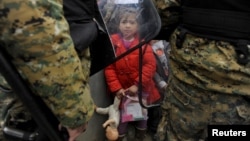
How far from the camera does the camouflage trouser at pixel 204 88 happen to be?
5.71 ft

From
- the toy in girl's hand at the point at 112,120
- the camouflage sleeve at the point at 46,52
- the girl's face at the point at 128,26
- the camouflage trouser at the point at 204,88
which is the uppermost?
the camouflage sleeve at the point at 46,52

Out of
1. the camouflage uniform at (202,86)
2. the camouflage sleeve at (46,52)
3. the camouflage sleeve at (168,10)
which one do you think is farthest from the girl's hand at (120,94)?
the camouflage sleeve at (46,52)

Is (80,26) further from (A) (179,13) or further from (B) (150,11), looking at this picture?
(A) (179,13)

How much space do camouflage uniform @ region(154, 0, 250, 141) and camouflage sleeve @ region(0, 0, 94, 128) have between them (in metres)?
0.76

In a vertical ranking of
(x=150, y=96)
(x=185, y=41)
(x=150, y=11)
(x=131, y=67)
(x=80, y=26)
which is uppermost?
(x=80, y=26)

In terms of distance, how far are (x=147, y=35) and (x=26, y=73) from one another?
2.71 ft

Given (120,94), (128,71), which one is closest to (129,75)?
(128,71)

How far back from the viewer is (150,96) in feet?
9.60

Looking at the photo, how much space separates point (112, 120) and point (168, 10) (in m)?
1.01

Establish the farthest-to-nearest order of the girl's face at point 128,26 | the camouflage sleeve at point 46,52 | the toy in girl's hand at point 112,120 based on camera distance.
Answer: the toy in girl's hand at point 112,120, the girl's face at point 128,26, the camouflage sleeve at point 46,52

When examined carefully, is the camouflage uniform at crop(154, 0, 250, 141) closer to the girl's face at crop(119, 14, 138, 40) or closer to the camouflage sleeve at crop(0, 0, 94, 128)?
the girl's face at crop(119, 14, 138, 40)

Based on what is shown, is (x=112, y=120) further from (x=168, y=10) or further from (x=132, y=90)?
(x=168, y=10)

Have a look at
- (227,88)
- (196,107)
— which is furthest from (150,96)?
(227,88)

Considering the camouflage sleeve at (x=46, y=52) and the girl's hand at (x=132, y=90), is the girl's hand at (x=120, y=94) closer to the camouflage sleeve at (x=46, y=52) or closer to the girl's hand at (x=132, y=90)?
the girl's hand at (x=132, y=90)
